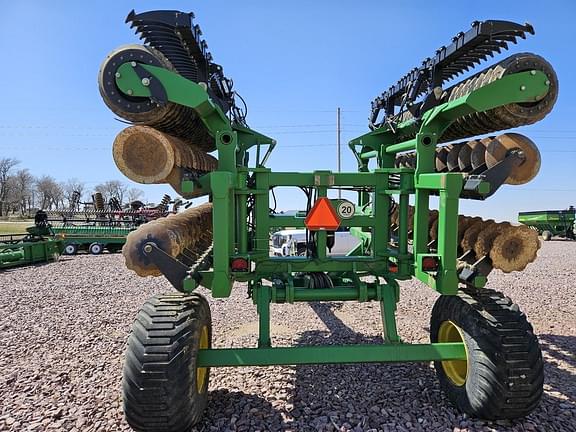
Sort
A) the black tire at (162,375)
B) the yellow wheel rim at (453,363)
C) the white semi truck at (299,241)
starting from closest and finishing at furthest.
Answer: the black tire at (162,375), the yellow wheel rim at (453,363), the white semi truck at (299,241)

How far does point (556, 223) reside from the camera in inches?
1121

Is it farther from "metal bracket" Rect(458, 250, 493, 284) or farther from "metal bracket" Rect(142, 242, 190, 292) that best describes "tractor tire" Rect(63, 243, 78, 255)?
"metal bracket" Rect(458, 250, 493, 284)

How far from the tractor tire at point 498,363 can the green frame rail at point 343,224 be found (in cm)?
20

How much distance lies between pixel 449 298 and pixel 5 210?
2967 inches

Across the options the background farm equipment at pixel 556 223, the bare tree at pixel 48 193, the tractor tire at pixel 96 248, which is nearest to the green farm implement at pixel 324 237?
the tractor tire at pixel 96 248

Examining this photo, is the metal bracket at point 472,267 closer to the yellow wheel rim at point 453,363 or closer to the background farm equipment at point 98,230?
the yellow wheel rim at point 453,363

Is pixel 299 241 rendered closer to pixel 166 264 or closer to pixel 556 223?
pixel 166 264

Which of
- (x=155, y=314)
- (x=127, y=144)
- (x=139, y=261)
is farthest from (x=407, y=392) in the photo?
(x=127, y=144)

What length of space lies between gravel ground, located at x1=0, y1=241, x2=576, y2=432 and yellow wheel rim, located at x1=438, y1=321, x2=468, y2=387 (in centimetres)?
23

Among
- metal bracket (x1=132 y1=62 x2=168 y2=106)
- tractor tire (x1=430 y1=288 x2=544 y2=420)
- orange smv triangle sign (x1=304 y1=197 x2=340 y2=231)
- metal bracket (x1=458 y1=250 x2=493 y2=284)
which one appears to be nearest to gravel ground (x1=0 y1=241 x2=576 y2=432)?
tractor tire (x1=430 y1=288 x2=544 y2=420)

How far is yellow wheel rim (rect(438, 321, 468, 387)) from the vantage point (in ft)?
12.0

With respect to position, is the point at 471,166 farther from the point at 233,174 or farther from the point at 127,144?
the point at 127,144

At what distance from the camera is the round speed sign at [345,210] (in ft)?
12.9

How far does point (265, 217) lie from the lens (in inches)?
156
